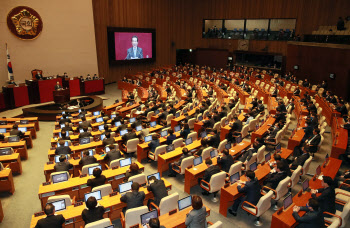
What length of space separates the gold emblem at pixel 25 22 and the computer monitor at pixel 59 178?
15.4m

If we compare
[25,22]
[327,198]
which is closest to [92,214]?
[327,198]

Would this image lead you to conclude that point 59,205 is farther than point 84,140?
No

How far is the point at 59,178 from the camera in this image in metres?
7.06

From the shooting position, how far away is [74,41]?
21547 mm

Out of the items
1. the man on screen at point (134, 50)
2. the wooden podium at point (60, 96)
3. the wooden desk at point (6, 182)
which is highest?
the man on screen at point (134, 50)

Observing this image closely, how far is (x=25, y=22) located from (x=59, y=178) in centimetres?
1590

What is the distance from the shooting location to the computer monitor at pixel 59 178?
701cm

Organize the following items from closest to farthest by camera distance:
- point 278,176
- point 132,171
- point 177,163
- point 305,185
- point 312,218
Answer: point 312,218 → point 305,185 → point 132,171 → point 278,176 → point 177,163

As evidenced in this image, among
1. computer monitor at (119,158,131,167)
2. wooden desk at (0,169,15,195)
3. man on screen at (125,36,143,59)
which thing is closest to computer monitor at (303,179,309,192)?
computer monitor at (119,158,131,167)

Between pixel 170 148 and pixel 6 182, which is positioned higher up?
pixel 170 148

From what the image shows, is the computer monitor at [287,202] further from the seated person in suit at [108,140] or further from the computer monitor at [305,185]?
the seated person in suit at [108,140]

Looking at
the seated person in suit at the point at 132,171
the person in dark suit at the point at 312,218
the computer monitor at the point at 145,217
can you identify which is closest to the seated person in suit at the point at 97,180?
the seated person in suit at the point at 132,171

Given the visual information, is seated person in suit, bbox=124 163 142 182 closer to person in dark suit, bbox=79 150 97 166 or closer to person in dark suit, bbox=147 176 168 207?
person in dark suit, bbox=147 176 168 207

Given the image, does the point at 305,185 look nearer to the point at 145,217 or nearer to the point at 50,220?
the point at 145,217
